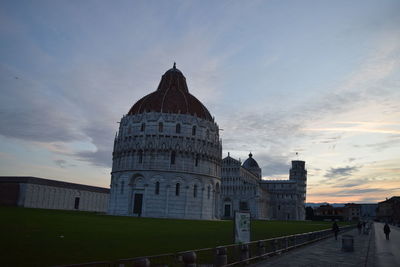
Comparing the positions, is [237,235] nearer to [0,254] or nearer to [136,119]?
[0,254]

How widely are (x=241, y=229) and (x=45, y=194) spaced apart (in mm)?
83216

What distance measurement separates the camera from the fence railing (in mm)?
9883

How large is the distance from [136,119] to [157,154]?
855 centimetres

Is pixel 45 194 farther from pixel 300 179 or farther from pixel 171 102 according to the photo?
pixel 300 179

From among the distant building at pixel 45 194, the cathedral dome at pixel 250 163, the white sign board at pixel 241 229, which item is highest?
the cathedral dome at pixel 250 163

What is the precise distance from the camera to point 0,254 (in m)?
13.1

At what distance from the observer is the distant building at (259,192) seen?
112875 millimetres

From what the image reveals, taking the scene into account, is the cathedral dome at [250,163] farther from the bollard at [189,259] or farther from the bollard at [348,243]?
the bollard at [189,259]

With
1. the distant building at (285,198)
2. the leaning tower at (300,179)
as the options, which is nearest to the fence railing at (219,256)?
the distant building at (285,198)

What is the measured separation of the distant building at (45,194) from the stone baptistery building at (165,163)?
2955 centimetres

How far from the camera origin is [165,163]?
202ft

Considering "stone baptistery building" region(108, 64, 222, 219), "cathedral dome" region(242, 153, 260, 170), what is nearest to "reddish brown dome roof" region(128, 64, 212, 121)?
"stone baptistery building" region(108, 64, 222, 219)

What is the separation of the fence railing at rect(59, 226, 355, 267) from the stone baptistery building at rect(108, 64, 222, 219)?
39538 mm

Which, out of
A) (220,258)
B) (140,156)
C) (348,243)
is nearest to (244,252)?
(220,258)
